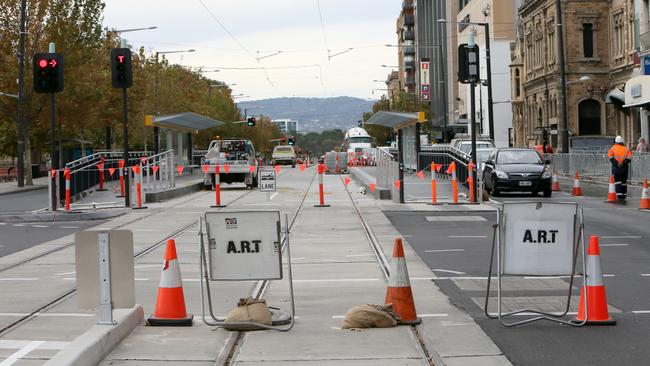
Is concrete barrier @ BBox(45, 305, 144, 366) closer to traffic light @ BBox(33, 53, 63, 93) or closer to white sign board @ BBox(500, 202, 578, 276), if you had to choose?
white sign board @ BBox(500, 202, 578, 276)

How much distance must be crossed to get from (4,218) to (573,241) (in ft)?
65.7

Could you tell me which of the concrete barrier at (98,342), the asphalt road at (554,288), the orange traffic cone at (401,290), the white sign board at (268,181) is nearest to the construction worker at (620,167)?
the asphalt road at (554,288)

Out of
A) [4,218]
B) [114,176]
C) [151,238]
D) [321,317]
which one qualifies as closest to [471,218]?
[151,238]

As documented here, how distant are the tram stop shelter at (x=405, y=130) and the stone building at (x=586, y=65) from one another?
2283 centimetres

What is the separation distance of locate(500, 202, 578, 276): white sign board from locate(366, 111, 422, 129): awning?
19251 mm

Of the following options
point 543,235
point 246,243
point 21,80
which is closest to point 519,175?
point 543,235

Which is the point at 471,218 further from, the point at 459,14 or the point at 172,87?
Answer: the point at 459,14

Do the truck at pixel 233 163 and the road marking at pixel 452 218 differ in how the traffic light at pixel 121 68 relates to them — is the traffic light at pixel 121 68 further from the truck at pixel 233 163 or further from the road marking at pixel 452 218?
the truck at pixel 233 163

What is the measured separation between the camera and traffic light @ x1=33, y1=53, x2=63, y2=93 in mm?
27766

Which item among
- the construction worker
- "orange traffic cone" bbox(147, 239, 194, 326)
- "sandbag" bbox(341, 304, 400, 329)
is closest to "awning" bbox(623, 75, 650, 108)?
the construction worker

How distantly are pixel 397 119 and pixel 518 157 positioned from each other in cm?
599

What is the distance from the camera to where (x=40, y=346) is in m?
9.20

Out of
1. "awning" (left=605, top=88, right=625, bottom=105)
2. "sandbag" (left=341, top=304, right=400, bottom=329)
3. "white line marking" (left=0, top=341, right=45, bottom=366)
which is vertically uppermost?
"awning" (left=605, top=88, right=625, bottom=105)

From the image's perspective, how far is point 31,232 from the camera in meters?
23.0
